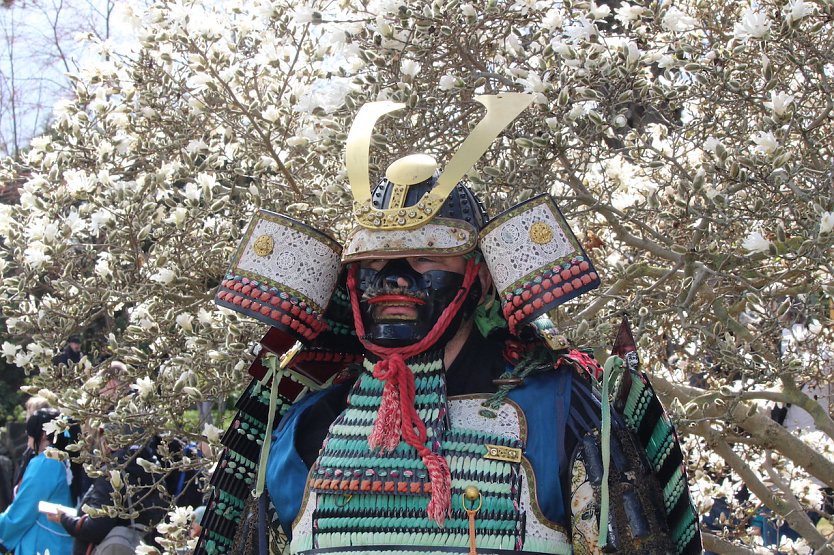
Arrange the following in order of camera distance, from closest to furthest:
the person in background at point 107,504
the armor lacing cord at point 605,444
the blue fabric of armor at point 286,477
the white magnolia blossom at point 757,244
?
the armor lacing cord at point 605,444 → the blue fabric of armor at point 286,477 → the white magnolia blossom at point 757,244 → the person in background at point 107,504

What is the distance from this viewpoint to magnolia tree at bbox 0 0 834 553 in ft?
10.5

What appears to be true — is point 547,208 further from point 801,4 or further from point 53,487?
point 53,487

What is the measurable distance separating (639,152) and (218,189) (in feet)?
5.03

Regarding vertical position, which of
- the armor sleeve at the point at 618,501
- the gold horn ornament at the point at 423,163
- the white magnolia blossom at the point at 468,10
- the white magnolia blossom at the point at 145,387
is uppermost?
the white magnolia blossom at the point at 468,10

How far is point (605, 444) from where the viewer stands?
86.4 inches

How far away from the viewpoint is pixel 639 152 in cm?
336

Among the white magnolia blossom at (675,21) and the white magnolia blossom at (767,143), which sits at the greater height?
the white magnolia blossom at (675,21)

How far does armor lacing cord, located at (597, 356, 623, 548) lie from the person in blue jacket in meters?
3.35

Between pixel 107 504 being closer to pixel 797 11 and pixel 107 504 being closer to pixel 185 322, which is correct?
pixel 185 322

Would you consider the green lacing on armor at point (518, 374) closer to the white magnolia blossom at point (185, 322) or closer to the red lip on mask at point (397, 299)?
the red lip on mask at point (397, 299)

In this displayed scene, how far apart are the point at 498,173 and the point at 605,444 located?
1.29 metres

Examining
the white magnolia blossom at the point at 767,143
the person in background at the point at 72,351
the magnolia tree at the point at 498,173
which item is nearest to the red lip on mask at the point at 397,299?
the magnolia tree at the point at 498,173

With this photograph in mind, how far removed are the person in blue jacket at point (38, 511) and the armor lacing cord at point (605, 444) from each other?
3350 mm

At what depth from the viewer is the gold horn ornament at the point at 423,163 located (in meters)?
2.37
